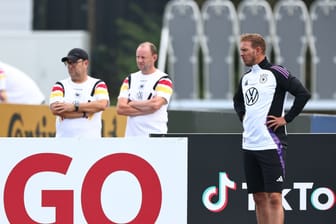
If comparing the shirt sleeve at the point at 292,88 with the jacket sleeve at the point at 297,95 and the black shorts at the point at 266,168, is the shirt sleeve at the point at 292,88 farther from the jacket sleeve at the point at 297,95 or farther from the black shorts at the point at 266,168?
the black shorts at the point at 266,168

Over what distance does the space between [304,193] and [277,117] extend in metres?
0.90

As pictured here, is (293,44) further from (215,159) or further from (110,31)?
(215,159)

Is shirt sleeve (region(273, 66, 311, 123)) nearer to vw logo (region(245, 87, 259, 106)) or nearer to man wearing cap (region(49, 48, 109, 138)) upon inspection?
vw logo (region(245, 87, 259, 106))

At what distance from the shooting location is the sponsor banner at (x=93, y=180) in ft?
30.8

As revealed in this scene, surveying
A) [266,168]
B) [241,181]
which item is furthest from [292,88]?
[241,181]

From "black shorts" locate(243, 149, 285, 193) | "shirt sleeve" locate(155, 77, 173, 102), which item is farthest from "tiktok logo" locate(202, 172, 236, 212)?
"shirt sleeve" locate(155, 77, 173, 102)

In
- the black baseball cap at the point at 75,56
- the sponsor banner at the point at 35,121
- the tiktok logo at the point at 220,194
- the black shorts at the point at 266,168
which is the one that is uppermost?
the black baseball cap at the point at 75,56

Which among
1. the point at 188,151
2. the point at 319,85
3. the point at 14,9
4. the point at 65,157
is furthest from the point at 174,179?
the point at 14,9

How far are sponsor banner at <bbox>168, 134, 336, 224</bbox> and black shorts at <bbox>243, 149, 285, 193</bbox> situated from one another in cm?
46

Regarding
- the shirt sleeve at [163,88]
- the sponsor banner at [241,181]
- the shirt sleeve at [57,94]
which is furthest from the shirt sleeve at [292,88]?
the shirt sleeve at [57,94]

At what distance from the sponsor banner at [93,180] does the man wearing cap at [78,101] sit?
139 cm

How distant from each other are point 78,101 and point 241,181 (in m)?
1.90

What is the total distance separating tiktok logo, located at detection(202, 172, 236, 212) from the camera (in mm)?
9805

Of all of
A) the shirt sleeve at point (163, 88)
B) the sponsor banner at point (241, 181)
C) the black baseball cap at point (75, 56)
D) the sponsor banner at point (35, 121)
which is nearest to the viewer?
the sponsor banner at point (241, 181)
